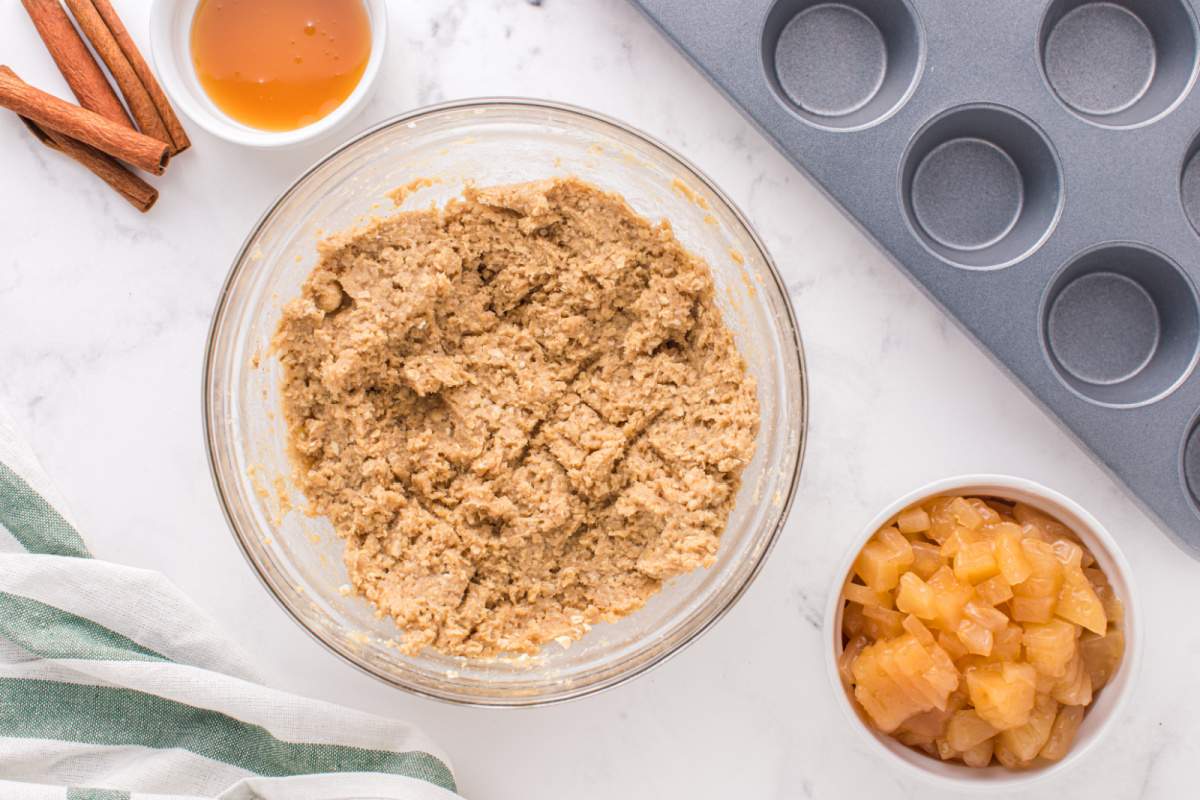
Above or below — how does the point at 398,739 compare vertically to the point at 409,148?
below

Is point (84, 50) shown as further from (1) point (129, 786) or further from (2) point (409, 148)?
(1) point (129, 786)

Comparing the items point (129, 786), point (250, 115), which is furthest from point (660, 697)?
point (250, 115)

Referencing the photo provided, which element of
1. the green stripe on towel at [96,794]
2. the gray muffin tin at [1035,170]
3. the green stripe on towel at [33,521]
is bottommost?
the green stripe on towel at [96,794]

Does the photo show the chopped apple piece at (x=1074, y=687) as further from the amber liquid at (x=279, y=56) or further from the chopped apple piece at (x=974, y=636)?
the amber liquid at (x=279, y=56)

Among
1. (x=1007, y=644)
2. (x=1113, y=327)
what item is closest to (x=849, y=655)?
(x=1007, y=644)

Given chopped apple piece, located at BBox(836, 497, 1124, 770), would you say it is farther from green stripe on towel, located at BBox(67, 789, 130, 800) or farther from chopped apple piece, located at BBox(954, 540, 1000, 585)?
green stripe on towel, located at BBox(67, 789, 130, 800)

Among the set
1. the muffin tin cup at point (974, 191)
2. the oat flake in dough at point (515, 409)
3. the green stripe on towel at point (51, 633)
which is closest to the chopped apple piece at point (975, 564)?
the oat flake in dough at point (515, 409)
